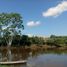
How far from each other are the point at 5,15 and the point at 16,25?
3720mm

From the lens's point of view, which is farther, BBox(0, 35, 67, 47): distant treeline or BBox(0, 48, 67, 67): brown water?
BBox(0, 35, 67, 47): distant treeline

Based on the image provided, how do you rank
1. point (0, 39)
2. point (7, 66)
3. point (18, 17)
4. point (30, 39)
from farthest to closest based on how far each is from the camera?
1. point (30, 39)
2. point (0, 39)
3. point (18, 17)
4. point (7, 66)

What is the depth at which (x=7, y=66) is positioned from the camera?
26.4 m

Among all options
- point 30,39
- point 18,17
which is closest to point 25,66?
point 18,17

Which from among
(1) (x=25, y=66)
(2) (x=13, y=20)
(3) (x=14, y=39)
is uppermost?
(2) (x=13, y=20)

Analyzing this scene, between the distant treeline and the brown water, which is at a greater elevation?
the distant treeline

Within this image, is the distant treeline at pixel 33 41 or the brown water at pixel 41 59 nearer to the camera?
the brown water at pixel 41 59

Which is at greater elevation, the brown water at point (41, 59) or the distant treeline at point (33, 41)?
the distant treeline at point (33, 41)

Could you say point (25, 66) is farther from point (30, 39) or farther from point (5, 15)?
point (30, 39)

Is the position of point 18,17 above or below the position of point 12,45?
above

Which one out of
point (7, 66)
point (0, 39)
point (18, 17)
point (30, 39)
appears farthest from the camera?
point (30, 39)

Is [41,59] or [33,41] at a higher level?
[33,41]

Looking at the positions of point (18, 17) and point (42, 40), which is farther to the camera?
point (42, 40)

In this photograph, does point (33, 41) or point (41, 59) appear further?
point (33, 41)
